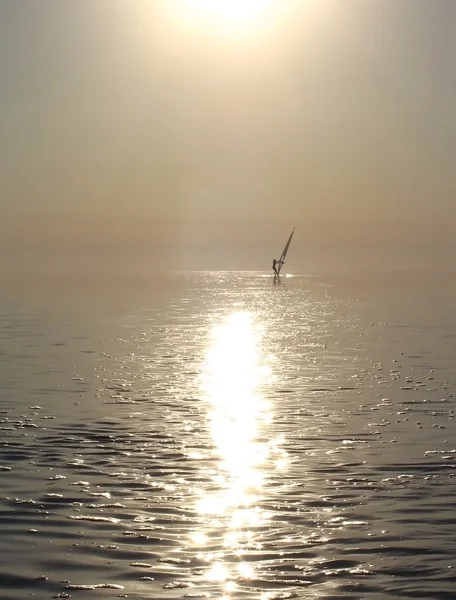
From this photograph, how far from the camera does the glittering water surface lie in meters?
13.8

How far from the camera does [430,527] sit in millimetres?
16047

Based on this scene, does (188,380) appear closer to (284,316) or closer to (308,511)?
(308,511)

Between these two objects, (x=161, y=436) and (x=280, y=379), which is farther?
(x=280, y=379)

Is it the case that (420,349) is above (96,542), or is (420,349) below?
above

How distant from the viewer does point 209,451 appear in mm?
22281

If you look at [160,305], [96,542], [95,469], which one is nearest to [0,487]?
[95,469]

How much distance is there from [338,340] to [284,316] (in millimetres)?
25036

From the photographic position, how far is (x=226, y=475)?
1981 centimetres

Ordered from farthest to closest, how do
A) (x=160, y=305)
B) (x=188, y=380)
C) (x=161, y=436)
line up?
(x=160, y=305) → (x=188, y=380) → (x=161, y=436)

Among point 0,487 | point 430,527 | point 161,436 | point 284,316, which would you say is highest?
point 284,316

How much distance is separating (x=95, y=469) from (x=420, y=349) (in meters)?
29.1

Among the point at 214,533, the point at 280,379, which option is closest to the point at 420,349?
the point at 280,379

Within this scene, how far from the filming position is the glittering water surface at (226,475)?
13.8 m

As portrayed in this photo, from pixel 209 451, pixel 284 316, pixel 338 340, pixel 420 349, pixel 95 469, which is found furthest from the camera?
A: pixel 284 316
